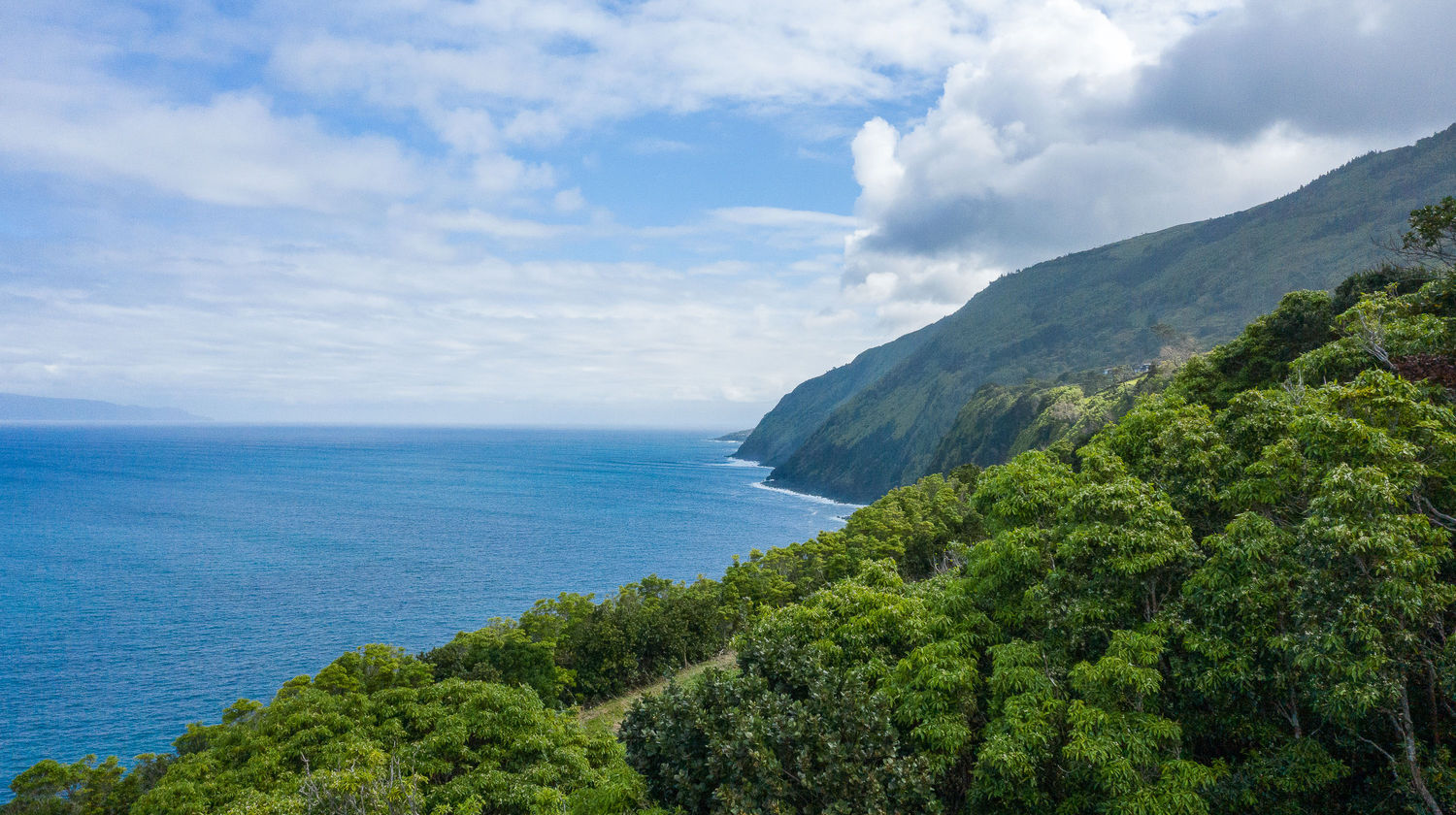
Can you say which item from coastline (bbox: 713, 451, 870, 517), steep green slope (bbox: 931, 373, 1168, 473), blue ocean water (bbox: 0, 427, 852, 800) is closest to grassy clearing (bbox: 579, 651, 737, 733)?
blue ocean water (bbox: 0, 427, 852, 800)

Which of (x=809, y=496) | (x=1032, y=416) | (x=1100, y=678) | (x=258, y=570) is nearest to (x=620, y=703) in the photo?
(x=1100, y=678)

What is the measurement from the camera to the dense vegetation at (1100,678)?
12695 mm

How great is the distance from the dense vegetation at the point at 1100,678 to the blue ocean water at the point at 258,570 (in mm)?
32844

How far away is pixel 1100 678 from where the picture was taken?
46.9ft

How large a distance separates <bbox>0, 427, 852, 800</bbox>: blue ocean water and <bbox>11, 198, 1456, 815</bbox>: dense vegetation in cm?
3284

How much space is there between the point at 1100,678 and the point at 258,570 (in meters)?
101

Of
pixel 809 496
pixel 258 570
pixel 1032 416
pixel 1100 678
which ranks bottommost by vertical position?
pixel 809 496

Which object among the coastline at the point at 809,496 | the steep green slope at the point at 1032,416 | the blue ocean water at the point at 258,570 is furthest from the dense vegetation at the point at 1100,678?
the coastline at the point at 809,496

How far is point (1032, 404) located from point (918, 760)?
381 feet

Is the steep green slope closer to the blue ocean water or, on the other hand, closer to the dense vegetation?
the blue ocean water

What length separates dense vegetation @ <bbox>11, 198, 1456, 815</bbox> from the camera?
12.7 metres

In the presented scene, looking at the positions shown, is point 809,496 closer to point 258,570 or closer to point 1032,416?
point 1032,416

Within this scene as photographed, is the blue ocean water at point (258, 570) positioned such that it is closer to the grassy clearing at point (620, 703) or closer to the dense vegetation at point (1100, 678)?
the grassy clearing at point (620, 703)

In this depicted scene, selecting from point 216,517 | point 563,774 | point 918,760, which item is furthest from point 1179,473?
point 216,517
